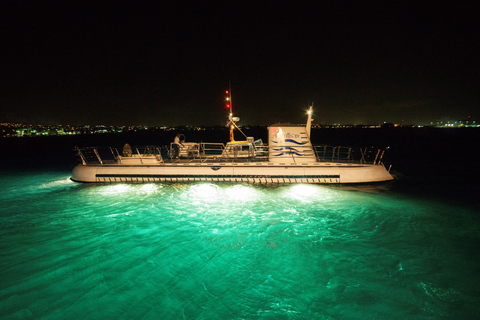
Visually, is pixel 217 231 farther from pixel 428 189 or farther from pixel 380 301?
pixel 428 189

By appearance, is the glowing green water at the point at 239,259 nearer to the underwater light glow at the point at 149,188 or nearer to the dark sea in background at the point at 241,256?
the dark sea in background at the point at 241,256

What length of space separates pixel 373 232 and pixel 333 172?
6993 millimetres

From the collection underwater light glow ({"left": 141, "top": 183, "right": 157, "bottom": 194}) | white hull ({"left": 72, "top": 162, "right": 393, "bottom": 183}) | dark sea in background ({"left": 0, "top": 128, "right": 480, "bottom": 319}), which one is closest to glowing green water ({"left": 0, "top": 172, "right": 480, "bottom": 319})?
dark sea in background ({"left": 0, "top": 128, "right": 480, "bottom": 319})

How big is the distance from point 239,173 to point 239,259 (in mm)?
9253

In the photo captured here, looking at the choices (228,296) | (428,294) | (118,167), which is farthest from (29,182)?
(428,294)

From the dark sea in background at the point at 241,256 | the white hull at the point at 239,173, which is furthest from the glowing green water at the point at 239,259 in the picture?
the white hull at the point at 239,173

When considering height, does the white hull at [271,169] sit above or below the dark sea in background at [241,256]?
above

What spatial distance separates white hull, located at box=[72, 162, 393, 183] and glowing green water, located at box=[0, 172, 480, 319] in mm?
2926

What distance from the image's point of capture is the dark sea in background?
18.5 feet

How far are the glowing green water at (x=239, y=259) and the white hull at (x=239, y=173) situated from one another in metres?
2.93

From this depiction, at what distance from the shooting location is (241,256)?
7805 mm

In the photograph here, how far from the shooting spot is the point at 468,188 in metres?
15.5

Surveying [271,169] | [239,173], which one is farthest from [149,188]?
[271,169]

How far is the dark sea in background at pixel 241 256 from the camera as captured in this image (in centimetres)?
564
